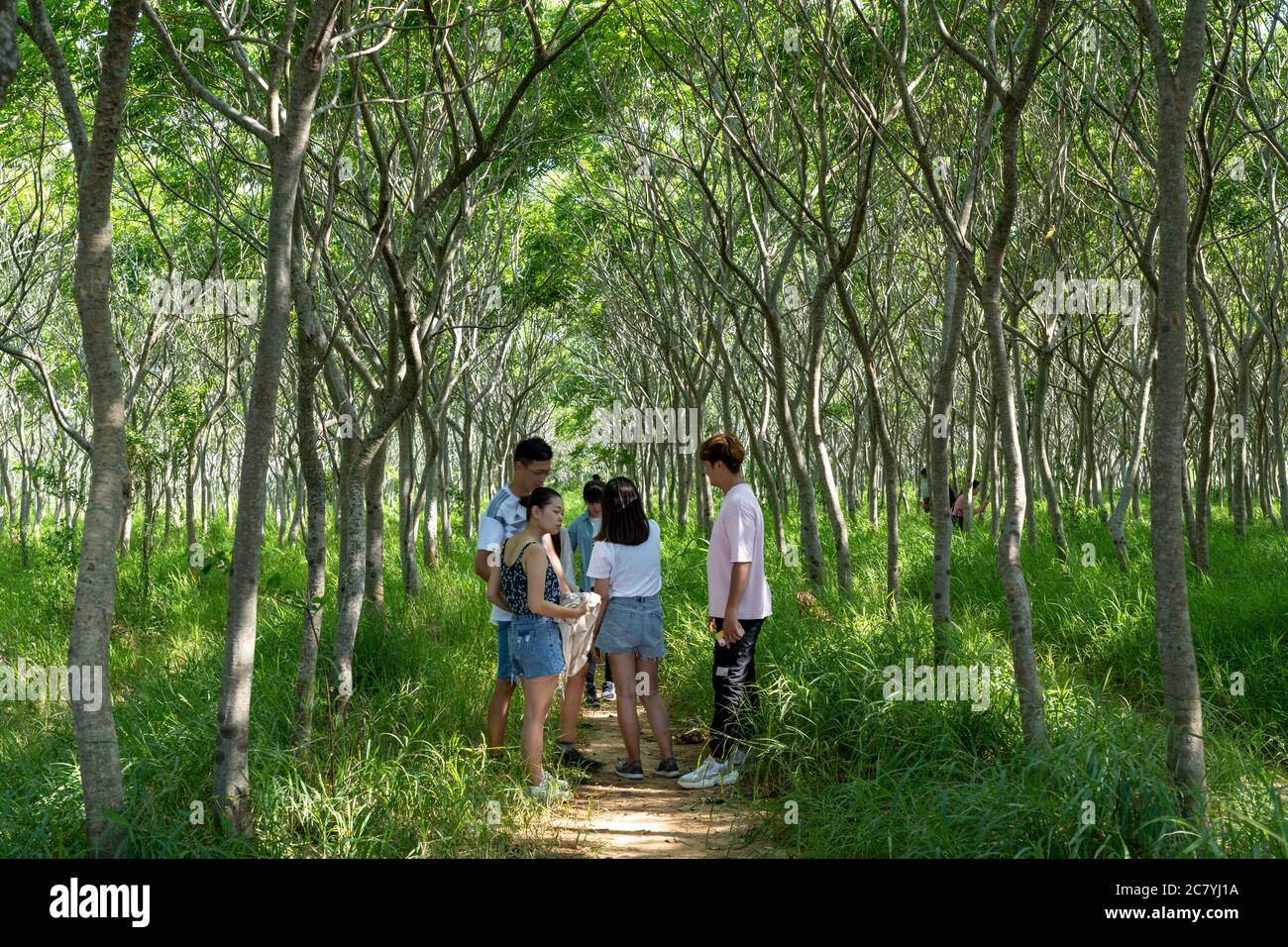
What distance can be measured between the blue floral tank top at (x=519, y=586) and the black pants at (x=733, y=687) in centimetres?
88

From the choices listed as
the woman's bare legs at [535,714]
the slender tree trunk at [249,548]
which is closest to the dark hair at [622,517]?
the woman's bare legs at [535,714]

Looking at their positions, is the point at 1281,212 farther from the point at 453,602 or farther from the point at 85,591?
the point at 85,591

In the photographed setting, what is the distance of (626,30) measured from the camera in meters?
9.26

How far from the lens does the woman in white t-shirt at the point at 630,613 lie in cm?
540

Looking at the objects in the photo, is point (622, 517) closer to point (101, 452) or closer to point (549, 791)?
point (549, 791)

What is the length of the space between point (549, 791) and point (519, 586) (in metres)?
0.99

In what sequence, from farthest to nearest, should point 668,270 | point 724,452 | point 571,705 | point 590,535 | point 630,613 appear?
point 668,270, point 590,535, point 571,705, point 630,613, point 724,452

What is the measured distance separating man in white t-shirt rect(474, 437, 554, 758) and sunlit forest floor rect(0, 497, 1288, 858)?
234 mm

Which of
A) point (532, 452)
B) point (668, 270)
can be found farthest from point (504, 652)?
point (668, 270)

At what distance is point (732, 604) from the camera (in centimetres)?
503

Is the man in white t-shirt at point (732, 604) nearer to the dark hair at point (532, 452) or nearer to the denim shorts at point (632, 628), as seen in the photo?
the denim shorts at point (632, 628)

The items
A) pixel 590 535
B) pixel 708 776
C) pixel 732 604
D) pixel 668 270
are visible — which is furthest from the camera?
pixel 668 270

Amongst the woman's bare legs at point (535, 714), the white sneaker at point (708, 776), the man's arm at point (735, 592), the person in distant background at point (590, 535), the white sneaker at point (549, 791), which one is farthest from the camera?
the person in distant background at point (590, 535)

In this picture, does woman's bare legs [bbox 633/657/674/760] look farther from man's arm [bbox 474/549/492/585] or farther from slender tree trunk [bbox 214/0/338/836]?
slender tree trunk [bbox 214/0/338/836]
